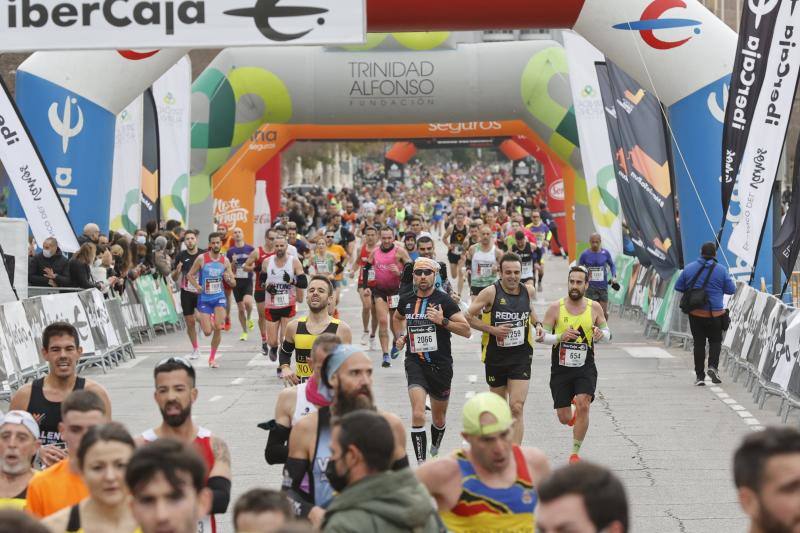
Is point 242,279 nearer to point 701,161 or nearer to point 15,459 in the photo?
point 701,161

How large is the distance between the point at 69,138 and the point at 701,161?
8445 millimetres

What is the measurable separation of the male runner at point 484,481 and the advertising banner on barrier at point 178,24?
35.3 feet

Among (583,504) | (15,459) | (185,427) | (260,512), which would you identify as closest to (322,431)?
(185,427)

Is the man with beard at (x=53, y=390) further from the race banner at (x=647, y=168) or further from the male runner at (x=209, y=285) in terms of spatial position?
the race banner at (x=647, y=168)

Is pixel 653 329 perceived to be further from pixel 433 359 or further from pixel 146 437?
pixel 146 437

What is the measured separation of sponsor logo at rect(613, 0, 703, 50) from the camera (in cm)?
2006

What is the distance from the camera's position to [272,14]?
16.5 metres

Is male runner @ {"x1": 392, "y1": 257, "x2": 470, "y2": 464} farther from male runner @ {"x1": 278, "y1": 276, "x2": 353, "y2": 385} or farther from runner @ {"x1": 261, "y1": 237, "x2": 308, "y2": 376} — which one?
runner @ {"x1": 261, "y1": 237, "x2": 308, "y2": 376}

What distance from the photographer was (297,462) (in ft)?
21.1

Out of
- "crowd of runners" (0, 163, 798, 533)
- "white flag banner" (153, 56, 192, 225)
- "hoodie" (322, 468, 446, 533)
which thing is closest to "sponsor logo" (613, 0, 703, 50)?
"crowd of runners" (0, 163, 798, 533)

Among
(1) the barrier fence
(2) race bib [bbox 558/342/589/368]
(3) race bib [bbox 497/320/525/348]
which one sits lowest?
(1) the barrier fence

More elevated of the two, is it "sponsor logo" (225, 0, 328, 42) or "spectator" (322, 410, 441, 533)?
"sponsor logo" (225, 0, 328, 42)

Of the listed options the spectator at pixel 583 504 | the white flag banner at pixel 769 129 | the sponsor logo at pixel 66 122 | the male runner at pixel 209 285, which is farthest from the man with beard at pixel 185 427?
the sponsor logo at pixel 66 122

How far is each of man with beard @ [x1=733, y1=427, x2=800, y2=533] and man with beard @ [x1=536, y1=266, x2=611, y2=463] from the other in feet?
25.1
